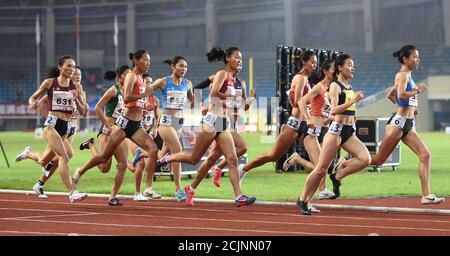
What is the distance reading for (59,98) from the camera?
14.7 meters

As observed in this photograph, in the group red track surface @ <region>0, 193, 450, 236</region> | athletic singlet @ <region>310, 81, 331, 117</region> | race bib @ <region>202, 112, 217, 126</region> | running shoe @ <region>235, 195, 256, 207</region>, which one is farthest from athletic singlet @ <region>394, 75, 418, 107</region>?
race bib @ <region>202, 112, 217, 126</region>

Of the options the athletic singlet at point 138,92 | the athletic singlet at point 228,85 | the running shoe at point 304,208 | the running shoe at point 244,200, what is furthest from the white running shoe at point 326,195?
the athletic singlet at point 138,92

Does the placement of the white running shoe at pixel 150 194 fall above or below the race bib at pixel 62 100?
below

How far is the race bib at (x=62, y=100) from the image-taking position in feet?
48.0

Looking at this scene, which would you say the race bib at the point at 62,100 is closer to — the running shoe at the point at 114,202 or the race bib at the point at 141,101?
the race bib at the point at 141,101

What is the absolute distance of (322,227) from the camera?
10875 mm

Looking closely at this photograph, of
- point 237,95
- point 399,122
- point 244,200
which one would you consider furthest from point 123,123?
point 399,122

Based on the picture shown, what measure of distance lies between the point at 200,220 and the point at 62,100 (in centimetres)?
391

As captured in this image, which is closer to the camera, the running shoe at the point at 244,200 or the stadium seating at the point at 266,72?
the running shoe at the point at 244,200

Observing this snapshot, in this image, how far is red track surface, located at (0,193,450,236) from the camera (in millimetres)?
10469

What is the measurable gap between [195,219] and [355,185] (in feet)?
23.4

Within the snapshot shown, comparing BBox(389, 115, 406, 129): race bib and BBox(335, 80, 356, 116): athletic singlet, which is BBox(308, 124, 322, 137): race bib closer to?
BBox(389, 115, 406, 129): race bib

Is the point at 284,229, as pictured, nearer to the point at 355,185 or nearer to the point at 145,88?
the point at 145,88
